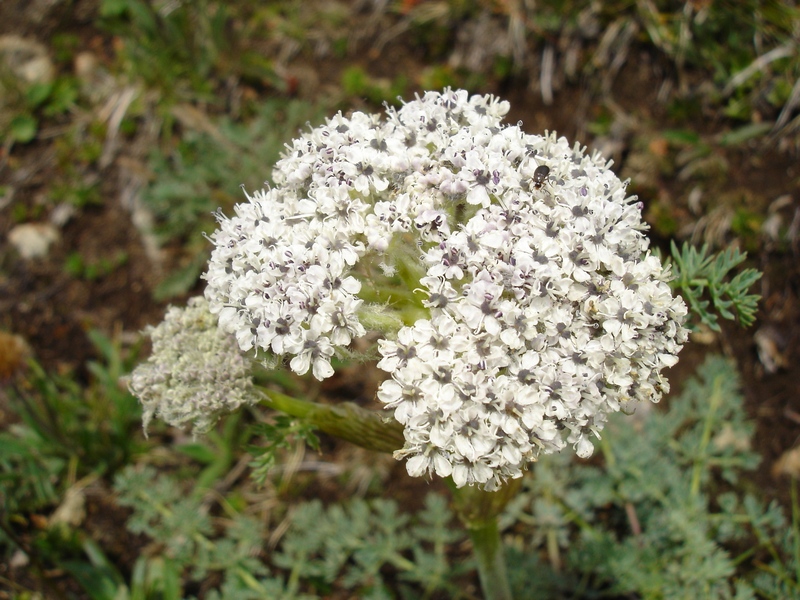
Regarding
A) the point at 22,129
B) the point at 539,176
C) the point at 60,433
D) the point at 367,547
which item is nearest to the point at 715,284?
the point at 539,176

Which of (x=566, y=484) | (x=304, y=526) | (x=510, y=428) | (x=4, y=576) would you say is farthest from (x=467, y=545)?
(x=4, y=576)

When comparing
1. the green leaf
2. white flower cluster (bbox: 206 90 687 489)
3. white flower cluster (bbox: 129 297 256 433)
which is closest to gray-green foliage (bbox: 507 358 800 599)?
white flower cluster (bbox: 206 90 687 489)

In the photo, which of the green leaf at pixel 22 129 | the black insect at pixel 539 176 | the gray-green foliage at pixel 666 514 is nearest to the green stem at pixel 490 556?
the gray-green foliage at pixel 666 514

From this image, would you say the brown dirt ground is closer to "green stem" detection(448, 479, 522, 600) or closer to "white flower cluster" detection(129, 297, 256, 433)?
"green stem" detection(448, 479, 522, 600)

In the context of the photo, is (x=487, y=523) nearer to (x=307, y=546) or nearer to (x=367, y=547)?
(x=367, y=547)

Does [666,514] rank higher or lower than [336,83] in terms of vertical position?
lower

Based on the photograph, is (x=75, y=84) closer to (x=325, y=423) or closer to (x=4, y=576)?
(x=4, y=576)
